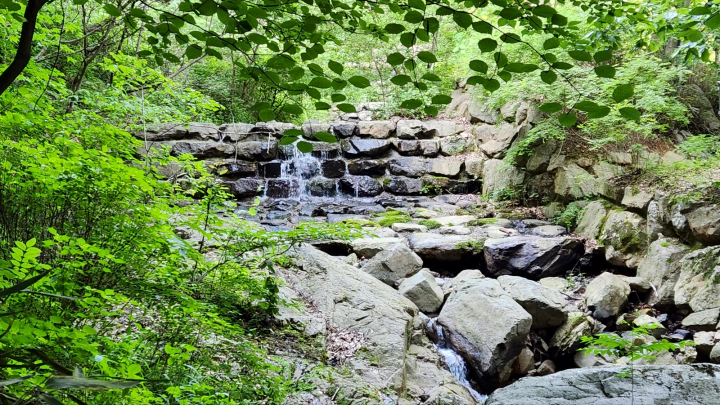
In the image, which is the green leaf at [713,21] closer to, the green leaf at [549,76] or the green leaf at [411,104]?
the green leaf at [549,76]

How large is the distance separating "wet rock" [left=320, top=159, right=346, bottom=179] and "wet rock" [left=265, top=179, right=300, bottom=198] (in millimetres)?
920

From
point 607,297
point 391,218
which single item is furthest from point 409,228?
point 607,297

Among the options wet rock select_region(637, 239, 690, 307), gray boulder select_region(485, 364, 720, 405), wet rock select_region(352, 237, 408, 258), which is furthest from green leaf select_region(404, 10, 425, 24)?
wet rock select_region(637, 239, 690, 307)

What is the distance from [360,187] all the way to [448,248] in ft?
15.8

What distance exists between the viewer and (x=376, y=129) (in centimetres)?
1278

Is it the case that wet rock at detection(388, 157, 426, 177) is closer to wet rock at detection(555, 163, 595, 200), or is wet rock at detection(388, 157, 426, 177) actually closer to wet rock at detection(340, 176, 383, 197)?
wet rock at detection(340, 176, 383, 197)

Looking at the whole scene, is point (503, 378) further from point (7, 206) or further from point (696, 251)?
point (7, 206)

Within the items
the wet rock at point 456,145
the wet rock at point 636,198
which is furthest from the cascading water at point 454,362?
the wet rock at point 456,145

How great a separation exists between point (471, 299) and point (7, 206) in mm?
4516

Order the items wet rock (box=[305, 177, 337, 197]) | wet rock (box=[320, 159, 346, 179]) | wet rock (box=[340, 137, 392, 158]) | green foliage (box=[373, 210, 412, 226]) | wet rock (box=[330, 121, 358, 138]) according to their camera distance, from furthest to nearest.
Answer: wet rock (box=[330, 121, 358, 138])
wet rock (box=[340, 137, 392, 158])
wet rock (box=[320, 159, 346, 179])
wet rock (box=[305, 177, 337, 197])
green foliage (box=[373, 210, 412, 226])

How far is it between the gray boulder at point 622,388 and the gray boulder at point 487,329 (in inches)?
84.9

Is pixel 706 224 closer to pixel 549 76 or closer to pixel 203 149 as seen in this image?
pixel 549 76

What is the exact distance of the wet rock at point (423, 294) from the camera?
570 cm

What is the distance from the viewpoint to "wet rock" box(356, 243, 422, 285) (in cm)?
619
